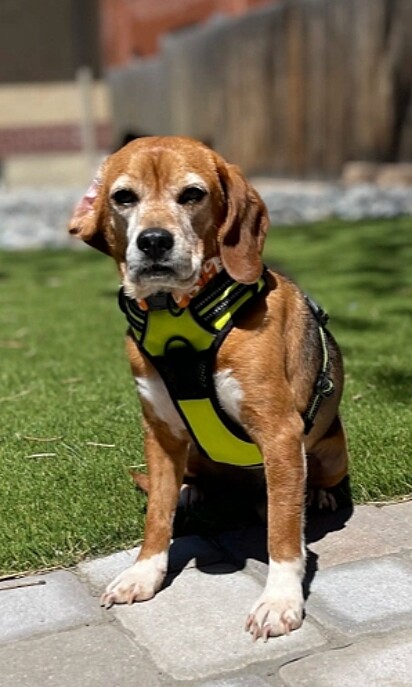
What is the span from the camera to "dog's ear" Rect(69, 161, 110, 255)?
329 cm

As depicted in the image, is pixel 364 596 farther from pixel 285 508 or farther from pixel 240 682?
pixel 240 682

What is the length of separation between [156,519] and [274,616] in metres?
0.62

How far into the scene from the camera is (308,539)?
3.60 m

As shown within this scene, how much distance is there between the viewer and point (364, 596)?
3078 millimetres

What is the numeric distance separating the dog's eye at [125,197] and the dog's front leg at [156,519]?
2.44ft

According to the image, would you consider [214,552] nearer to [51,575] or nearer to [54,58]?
[51,575]

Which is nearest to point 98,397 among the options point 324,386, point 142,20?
point 324,386

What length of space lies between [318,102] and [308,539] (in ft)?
37.1

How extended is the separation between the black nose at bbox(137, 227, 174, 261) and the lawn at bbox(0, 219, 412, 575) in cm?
107

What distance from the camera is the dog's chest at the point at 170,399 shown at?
3.18 metres

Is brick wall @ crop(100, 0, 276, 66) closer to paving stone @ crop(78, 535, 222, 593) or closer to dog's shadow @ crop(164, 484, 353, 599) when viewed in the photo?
dog's shadow @ crop(164, 484, 353, 599)

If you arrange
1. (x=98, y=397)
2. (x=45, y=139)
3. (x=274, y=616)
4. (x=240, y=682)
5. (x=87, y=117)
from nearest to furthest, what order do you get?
(x=240, y=682)
(x=274, y=616)
(x=98, y=397)
(x=87, y=117)
(x=45, y=139)

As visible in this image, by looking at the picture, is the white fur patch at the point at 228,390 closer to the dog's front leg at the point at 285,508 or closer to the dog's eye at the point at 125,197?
the dog's front leg at the point at 285,508

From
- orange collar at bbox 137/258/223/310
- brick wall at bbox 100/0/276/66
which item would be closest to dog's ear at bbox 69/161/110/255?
orange collar at bbox 137/258/223/310
